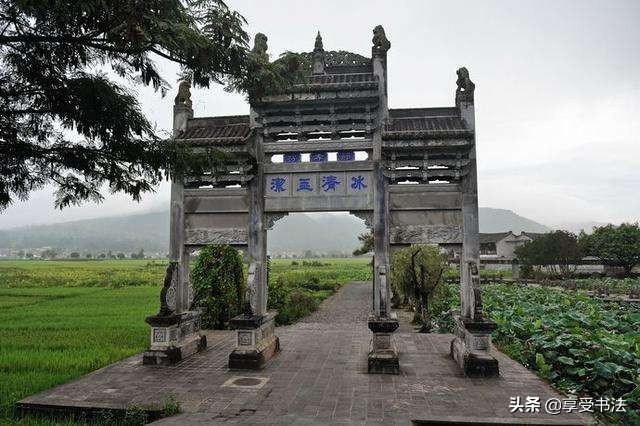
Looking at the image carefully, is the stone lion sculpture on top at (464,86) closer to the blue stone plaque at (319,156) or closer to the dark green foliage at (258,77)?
the blue stone plaque at (319,156)

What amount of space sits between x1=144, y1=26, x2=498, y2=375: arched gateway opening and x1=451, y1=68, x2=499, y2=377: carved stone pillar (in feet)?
0.07

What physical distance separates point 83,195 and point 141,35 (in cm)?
278

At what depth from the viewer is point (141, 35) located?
3.92 m

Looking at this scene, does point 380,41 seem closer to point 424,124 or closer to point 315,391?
point 424,124

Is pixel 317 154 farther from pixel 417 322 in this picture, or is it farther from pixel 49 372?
pixel 417 322

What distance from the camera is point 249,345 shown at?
7824 mm

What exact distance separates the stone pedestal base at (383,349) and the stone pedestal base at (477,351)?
1.19 meters

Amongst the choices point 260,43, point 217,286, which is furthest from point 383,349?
point 217,286

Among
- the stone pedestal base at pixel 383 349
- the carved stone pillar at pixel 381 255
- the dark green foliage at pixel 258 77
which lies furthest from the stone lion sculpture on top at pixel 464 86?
the stone pedestal base at pixel 383 349

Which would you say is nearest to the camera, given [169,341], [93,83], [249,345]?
[93,83]

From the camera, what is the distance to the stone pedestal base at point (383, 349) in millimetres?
7328

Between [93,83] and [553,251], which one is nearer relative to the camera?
[93,83]

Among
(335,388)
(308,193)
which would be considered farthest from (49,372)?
(308,193)

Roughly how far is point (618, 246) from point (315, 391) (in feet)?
124
